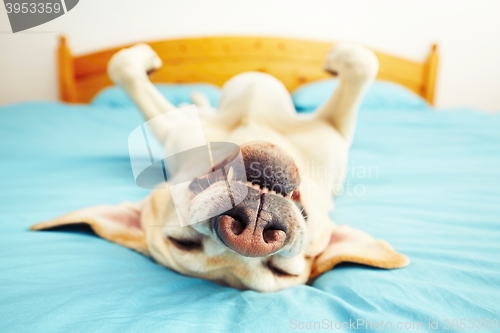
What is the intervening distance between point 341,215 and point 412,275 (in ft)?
1.19

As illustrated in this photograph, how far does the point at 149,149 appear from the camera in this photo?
89 cm

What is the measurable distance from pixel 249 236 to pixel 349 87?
71 cm

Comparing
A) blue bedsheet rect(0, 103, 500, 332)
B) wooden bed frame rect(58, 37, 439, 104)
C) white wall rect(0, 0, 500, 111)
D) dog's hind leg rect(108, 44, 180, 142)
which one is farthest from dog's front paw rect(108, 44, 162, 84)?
wooden bed frame rect(58, 37, 439, 104)

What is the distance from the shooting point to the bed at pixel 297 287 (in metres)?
0.57

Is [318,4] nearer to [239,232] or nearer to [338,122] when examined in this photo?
[338,122]

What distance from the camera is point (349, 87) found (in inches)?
44.1

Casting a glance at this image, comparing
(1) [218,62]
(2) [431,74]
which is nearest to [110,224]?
(1) [218,62]

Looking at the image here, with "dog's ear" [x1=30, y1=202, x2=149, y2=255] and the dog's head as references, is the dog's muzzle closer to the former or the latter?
the dog's head

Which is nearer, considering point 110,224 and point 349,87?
point 110,224

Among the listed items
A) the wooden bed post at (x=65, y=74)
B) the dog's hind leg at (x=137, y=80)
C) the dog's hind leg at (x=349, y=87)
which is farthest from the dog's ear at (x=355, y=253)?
the wooden bed post at (x=65, y=74)

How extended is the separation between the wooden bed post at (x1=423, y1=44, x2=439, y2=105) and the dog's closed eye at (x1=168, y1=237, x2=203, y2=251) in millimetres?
3466

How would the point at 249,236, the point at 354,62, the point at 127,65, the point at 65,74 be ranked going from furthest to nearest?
the point at 65,74, the point at 127,65, the point at 354,62, the point at 249,236

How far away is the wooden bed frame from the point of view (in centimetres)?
Result: 327

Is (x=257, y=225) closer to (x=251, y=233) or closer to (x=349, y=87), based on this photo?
(x=251, y=233)
